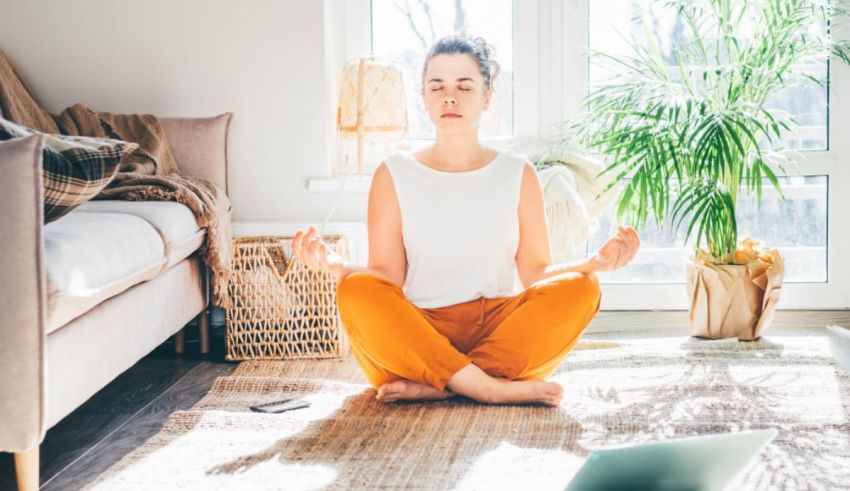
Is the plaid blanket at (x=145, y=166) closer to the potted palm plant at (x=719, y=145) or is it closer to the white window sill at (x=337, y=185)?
the white window sill at (x=337, y=185)

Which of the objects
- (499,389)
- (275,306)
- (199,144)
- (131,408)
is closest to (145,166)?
(199,144)

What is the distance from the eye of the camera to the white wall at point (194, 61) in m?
3.50

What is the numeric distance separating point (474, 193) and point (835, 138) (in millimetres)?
1671

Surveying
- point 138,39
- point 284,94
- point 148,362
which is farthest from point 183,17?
point 148,362

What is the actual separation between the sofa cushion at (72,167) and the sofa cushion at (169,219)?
2.23ft

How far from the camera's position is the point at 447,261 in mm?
2504

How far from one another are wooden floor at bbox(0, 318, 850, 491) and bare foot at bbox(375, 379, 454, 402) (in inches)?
19.8

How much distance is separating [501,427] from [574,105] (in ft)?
5.77

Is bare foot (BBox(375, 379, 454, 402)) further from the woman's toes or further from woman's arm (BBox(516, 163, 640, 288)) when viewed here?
woman's arm (BBox(516, 163, 640, 288))

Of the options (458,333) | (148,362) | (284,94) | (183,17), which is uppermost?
(183,17)

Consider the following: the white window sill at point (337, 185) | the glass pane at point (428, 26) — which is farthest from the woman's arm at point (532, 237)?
the glass pane at point (428, 26)

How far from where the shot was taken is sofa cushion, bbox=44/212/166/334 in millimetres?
1903

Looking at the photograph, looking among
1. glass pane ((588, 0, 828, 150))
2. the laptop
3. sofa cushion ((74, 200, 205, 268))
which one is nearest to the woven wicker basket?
sofa cushion ((74, 200, 205, 268))

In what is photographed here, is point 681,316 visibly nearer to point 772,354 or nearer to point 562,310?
point 772,354
